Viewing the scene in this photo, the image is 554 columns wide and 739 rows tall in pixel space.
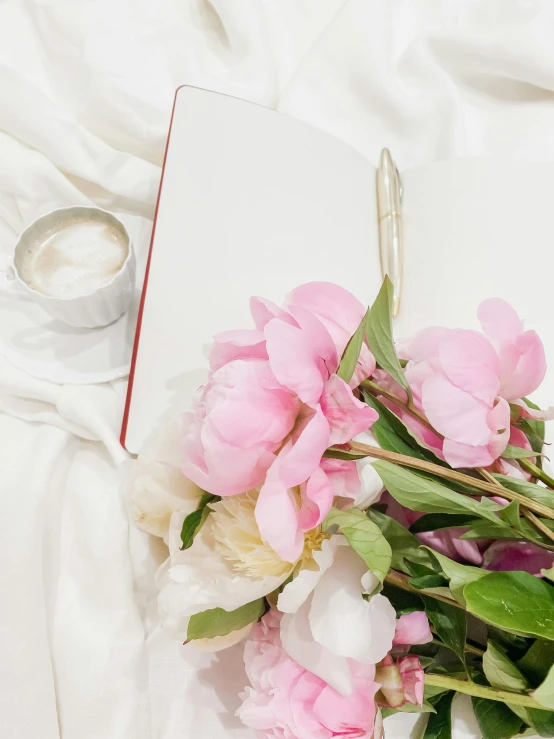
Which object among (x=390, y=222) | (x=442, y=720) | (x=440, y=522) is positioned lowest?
(x=442, y=720)

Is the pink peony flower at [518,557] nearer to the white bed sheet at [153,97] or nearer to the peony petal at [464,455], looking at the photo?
the peony petal at [464,455]

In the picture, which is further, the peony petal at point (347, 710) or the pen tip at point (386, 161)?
the pen tip at point (386, 161)

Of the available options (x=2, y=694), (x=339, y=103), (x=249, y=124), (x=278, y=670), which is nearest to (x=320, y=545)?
(x=278, y=670)

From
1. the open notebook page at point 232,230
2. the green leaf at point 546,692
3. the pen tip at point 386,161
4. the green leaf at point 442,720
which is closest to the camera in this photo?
the green leaf at point 546,692

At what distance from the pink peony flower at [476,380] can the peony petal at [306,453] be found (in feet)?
0.17

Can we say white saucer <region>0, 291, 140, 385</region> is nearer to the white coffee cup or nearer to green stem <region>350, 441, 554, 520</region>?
the white coffee cup

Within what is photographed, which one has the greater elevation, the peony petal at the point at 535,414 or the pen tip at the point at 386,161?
the pen tip at the point at 386,161

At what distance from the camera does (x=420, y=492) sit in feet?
0.68

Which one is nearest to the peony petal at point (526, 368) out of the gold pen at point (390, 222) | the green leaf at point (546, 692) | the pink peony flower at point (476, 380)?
the pink peony flower at point (476, 380)

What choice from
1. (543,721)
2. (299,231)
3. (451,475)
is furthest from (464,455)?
(299,231)

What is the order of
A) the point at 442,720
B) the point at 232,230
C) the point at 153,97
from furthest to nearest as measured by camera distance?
the point at 153,97 < the point at 232,230 < the point at 442,720

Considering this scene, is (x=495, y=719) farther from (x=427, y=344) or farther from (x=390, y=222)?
(x=390, y=222)

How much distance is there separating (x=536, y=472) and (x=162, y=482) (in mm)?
151

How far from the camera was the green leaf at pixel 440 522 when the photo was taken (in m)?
0.23
